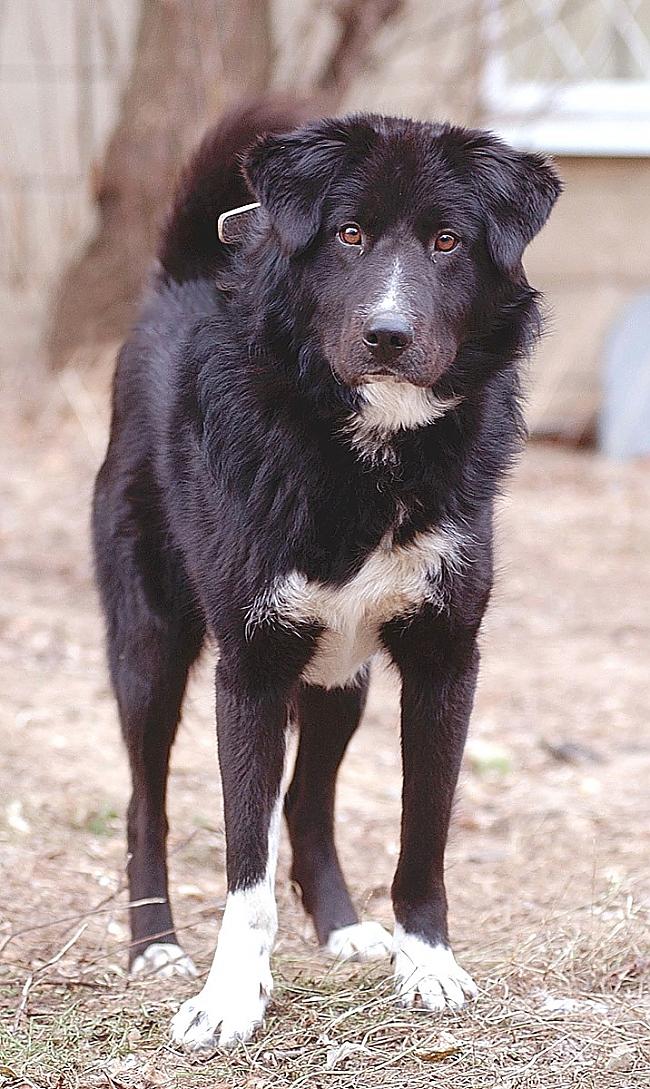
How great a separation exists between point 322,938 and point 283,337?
1.31m

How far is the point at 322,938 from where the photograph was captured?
3066 millimetres

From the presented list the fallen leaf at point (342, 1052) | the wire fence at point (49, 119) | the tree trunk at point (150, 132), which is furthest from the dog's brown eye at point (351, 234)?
the wire fence at point (49, 119)

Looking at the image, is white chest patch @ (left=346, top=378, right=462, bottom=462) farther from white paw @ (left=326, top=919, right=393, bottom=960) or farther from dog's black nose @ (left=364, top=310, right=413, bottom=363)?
white paw @ (left=326, top=919, right=393, bottom=960)

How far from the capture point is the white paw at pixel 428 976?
2.56 m

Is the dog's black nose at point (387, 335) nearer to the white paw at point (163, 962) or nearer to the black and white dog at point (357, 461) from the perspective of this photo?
the black and white dog at point (357, 461)

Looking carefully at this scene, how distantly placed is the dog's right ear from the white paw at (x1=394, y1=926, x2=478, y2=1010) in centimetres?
125

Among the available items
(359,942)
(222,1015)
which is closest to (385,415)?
(222,1015)

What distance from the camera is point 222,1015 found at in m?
2.45

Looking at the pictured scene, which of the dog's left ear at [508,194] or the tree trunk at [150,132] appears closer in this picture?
the dog's left ear at [508,194]

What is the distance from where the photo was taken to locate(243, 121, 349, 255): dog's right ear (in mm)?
2434

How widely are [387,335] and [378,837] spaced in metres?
2.07

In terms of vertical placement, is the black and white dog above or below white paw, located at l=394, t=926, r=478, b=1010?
above

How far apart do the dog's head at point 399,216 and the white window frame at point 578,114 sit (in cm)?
563

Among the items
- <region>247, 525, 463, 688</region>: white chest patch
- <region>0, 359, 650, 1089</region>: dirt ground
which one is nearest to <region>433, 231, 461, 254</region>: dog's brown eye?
<region>247, 525, 463, 688</region>: white chest patch
